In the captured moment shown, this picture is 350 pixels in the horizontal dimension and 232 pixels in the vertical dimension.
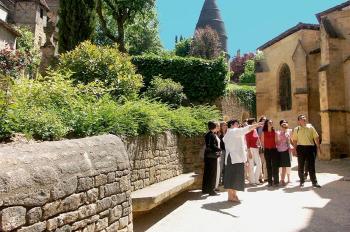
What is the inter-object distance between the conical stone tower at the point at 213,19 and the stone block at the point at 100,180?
234 ft

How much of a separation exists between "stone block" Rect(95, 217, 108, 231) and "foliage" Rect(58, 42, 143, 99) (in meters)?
7.76

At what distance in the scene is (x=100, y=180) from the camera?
17.6 feet

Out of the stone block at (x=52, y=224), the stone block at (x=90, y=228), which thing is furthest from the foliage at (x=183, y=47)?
the stone block at (x=52, y=224)

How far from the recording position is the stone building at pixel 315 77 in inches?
743

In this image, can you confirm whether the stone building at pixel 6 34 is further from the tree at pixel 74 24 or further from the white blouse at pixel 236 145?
the white blouse at pixel 236 145

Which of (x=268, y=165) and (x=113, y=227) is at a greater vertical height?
(x=268, y=165)

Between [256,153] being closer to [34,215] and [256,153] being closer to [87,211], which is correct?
[87,211]

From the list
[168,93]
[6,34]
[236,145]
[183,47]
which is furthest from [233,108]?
[183,47]

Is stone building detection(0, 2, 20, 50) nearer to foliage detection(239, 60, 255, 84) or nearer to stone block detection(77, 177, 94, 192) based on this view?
stone block detection(77, 177, 94, 192)

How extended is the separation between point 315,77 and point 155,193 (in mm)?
18420

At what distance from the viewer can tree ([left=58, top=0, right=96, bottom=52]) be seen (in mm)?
19609

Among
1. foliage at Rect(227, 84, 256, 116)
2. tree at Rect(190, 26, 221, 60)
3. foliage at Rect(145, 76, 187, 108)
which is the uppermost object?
tree at Rect(190, 26, 221, 60)

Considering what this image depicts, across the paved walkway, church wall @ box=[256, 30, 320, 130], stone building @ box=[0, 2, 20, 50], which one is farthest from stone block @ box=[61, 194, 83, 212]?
stone building @ box=[0, 2, 20, 50]

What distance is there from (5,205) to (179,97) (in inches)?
595
